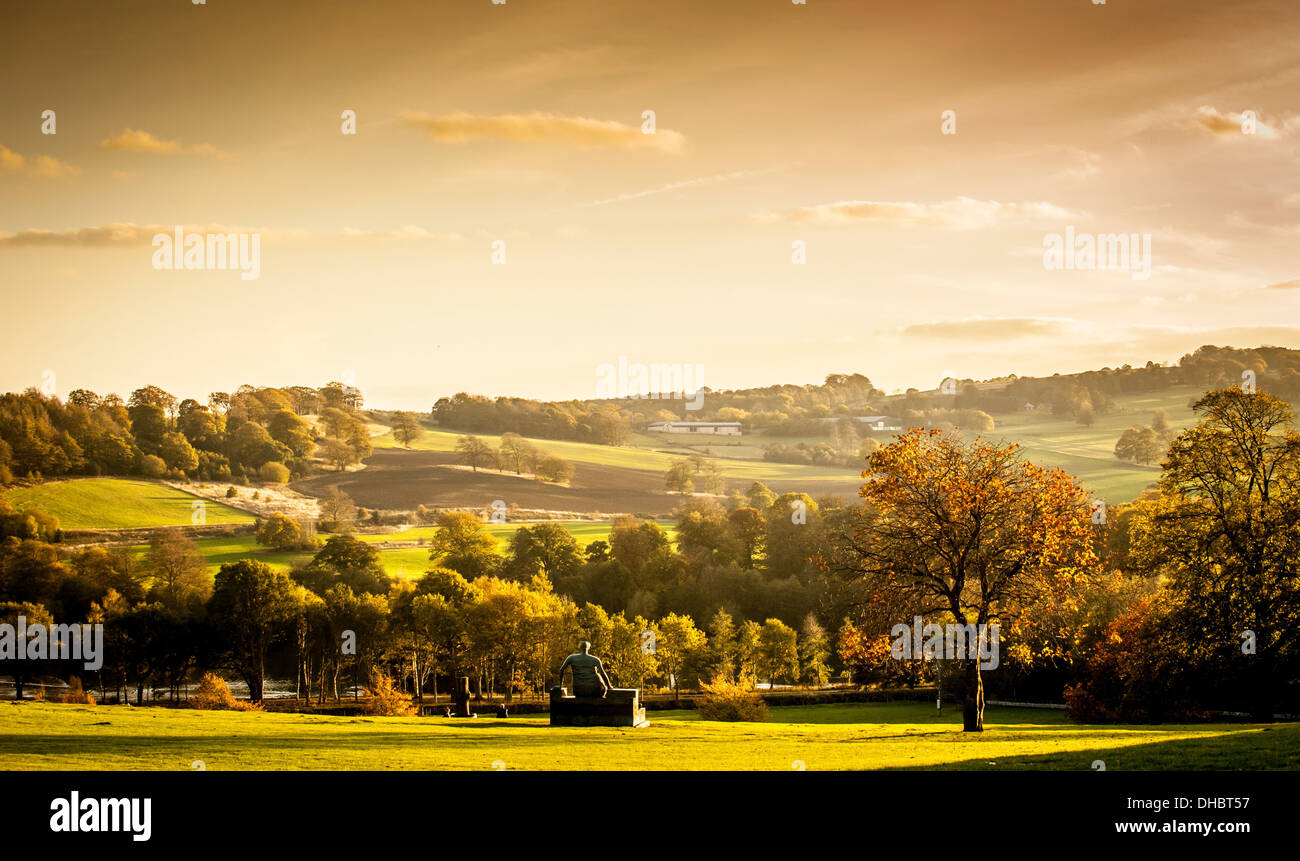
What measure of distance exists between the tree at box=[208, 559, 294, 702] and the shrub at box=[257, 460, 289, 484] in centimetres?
9849

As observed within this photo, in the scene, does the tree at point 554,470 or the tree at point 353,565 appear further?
the tree at point 554,470

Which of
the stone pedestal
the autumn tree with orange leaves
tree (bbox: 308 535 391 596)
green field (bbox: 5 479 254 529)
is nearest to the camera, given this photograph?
the autumn tree with orange leaves

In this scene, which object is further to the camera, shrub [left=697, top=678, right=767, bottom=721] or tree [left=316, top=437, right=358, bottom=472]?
tree [left=316, top=437, right=358, bottom=472]

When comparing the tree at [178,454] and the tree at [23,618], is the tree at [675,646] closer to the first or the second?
the tree at [23,618]

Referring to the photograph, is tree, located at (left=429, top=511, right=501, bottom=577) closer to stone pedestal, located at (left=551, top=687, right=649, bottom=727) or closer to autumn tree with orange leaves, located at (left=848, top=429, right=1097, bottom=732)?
stone pedestal, located at (left=551, top=687, right=649, bottom=727)

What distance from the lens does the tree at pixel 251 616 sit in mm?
82750

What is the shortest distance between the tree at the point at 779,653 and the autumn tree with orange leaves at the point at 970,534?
50.2 metres

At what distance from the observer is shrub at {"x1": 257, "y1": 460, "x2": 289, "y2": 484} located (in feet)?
591

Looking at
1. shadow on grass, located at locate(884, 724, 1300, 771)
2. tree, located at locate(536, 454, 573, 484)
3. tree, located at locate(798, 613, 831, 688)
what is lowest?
tree, located at locate(798, 613, 831, 688)

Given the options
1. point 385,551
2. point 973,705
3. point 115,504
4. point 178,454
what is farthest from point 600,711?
point 178,454

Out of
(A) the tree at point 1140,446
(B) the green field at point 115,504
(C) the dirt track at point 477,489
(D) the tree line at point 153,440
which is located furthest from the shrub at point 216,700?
(A) the tree at point 1140,446

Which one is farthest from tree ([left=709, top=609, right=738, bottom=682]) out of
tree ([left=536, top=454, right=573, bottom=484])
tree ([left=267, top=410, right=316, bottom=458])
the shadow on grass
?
tree ([left=267, top=410, right=316, bottom=458])

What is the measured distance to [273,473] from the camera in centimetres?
18025

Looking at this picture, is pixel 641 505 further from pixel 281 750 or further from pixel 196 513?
pixel 281 750
